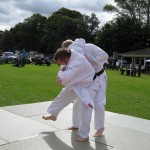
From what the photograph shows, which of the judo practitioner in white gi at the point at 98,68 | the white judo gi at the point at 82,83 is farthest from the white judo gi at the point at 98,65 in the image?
the white judo gi at the point at 82,83

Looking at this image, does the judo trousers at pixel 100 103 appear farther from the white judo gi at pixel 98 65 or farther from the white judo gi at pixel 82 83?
the white judo gi at pixel 82 83

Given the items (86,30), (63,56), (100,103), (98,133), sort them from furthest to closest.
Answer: (86,30), (98,133), (100,103), (63,56)

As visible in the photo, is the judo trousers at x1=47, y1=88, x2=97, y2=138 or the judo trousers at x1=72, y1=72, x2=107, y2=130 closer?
the judo trousers at x1=47, y1=88, x2=97, y2=138

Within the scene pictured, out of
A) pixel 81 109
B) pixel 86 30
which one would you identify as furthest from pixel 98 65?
pixel 86 30

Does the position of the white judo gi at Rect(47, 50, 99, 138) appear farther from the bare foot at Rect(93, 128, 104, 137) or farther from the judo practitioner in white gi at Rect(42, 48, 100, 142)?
the bare foot at Rect(93, 128, 104, 137)

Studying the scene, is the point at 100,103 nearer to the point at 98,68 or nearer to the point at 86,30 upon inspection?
the point at 98,68

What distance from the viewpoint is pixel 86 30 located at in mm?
81250

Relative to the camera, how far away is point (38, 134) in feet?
18.8

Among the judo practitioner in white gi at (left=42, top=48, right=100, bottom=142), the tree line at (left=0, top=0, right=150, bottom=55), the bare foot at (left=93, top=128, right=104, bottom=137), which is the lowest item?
the bare foot at (left=93, top=128, right=104, bottom=137)

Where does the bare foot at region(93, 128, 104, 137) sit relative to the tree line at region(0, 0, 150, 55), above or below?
below

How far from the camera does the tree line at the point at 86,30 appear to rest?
223ft

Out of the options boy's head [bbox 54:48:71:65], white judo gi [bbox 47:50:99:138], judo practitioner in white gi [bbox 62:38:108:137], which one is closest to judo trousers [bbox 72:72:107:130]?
judo practitioner in white gi [bbox 62:38:108:137]

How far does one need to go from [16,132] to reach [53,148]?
0.96m

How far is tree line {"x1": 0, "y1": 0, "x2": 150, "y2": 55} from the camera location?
67.9 m
